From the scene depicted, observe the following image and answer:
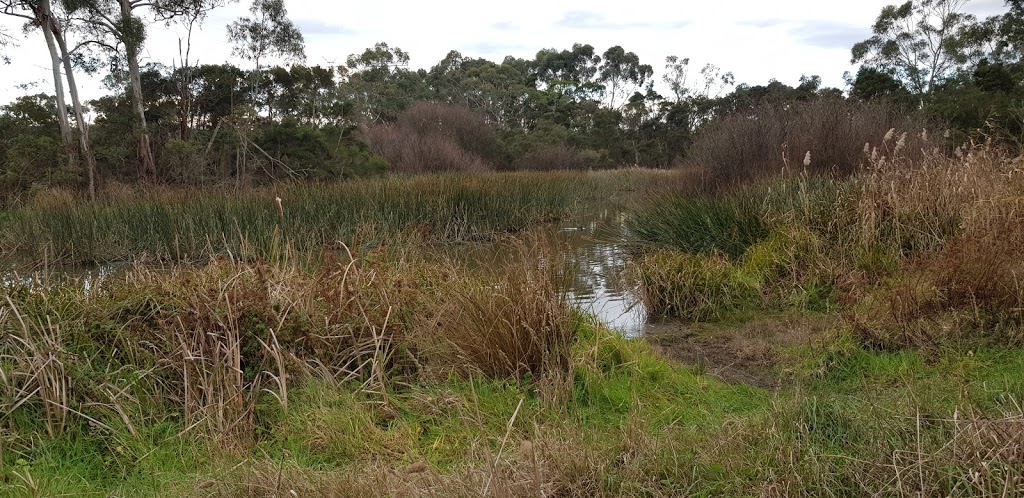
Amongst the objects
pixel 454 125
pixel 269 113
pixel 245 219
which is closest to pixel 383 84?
pixel 454 125

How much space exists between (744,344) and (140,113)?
16.9 metres

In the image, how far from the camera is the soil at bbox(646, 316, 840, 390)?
13.6 ft

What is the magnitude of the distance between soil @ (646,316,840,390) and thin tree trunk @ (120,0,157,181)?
1580 centimetres

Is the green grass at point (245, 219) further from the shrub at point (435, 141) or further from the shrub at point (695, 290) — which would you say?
the shrub at point (435, 141)

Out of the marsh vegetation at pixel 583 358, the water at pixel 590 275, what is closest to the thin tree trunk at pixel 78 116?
the water at pixel 590 275

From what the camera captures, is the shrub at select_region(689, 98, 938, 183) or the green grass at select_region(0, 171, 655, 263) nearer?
the shrub at select_region(689, 98, 938, 183)

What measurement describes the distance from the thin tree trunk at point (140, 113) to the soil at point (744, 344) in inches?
622

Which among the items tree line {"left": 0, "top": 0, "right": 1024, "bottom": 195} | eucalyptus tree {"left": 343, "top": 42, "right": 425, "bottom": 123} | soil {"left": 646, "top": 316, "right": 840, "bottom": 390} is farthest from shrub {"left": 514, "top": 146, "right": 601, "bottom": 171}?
soil {"left": 646, "top": 316, "right": 840, "bottom": 390}

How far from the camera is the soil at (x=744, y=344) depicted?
4.15 m

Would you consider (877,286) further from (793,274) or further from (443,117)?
(443,117)

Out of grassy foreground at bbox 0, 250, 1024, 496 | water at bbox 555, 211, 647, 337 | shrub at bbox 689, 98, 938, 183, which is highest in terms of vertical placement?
shrub at bbox 689, 98, 938, 183

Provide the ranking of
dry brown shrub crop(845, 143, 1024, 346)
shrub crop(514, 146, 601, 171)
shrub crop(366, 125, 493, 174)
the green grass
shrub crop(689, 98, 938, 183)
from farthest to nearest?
1. shrub crop(514, 146, 601, 171)
2. shrub crop(366, 125, 493, 174)
3. the green grass
4. shrub crop(689, 98, 938, 183)
5. dry brown shrub crop(845, 143, 1024, 346)

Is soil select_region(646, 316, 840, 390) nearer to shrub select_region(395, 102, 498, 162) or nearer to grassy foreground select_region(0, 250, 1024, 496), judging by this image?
grassy foreground select_region(0, 250, 1024, 496)

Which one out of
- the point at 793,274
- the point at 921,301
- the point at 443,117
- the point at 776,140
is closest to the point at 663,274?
the point at 793,274
